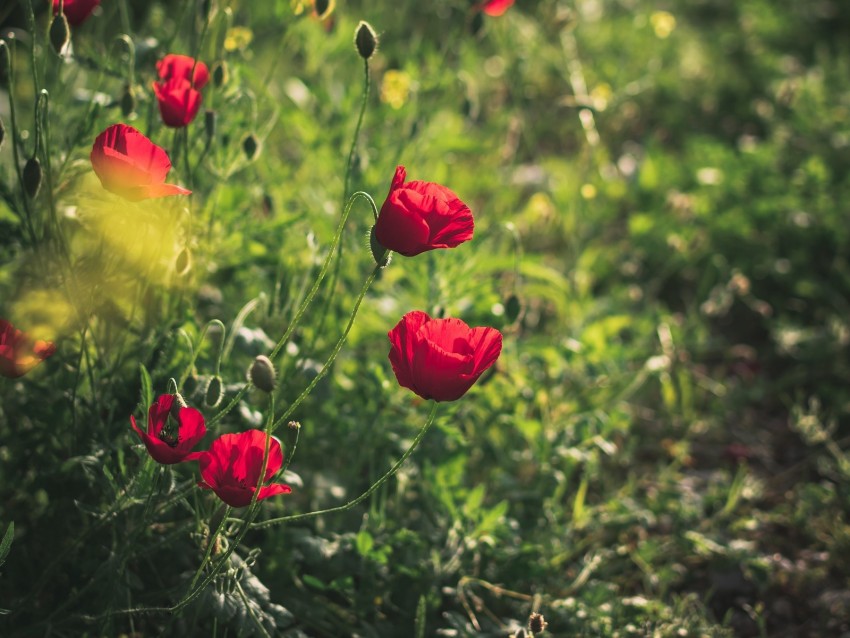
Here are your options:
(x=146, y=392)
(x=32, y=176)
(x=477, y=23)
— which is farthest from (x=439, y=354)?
(x=477, y=23)

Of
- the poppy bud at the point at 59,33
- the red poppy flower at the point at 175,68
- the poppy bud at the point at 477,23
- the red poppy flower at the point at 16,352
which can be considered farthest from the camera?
the poppy bud at the point at 477,23

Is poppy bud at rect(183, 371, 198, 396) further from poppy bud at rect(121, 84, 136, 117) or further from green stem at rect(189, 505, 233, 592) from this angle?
poppy bud at rect(121, 84, 136, 117)

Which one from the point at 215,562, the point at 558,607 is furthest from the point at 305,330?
the point at 558,607

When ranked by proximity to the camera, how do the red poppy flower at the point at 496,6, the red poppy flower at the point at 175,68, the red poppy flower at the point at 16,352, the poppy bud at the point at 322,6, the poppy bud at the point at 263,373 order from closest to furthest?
the poppy bud at the point at 263,373 → the red poppy flower at the point at 16,352 → the red poppy flower at the point at 175,68 → the poppy bud at the point at 322,6 → the red poppy flower at the point at 496,6

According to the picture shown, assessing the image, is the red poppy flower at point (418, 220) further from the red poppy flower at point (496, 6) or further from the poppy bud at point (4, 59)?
the red poppy flower at point (496, 6)

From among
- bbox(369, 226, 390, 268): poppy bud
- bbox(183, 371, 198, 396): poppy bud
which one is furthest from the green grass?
bbox(369, 226, 390, 268): poppy bud

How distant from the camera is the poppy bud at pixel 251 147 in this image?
185 centimetres

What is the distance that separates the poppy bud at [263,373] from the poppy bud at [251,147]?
2.27 ft

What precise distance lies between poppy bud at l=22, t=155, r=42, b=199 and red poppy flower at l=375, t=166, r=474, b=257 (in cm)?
64

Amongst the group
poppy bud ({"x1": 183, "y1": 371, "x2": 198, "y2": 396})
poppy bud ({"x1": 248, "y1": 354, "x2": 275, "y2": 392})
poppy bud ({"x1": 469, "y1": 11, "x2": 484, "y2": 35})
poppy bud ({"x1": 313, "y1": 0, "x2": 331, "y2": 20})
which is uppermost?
poppy bud ({"x1": 313, "y1": 0, "x2": 331, "y2": 20})

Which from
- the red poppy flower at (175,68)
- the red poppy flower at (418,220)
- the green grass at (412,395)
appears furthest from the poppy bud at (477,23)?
the red poppy flower at (418,220)

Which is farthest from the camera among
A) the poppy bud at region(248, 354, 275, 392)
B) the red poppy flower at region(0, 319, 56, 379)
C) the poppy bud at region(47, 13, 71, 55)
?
the poppy bud at region(47, 13, 71, 55)

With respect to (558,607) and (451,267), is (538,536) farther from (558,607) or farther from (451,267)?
(451,267)

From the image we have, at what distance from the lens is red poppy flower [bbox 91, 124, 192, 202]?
1.38m
